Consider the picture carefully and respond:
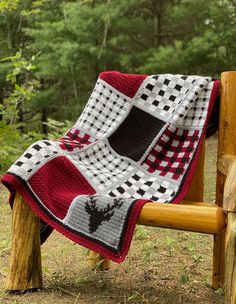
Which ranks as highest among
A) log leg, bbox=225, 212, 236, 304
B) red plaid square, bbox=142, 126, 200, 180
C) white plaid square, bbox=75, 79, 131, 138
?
white plaid square, bbox=75, 79, 131, 138

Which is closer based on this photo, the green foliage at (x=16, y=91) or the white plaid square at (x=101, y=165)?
the white plaid square at (x=101, y=165)

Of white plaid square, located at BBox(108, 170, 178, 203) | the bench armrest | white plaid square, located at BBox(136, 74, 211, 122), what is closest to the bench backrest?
white plaid square, located at BBox(136, 74, 211, 122)

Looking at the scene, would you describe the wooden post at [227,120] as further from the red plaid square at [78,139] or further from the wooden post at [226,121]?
the red plaid square at [78,139]

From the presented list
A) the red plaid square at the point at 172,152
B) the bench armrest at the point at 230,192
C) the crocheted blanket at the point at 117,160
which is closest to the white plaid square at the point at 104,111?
the crocheted blanket at the point at 117,160

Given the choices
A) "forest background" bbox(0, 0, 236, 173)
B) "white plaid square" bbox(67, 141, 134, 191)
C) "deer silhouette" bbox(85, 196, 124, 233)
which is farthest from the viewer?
"forest background" bbox(0, 0, 236, 173)

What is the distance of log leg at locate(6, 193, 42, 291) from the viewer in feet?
6.55

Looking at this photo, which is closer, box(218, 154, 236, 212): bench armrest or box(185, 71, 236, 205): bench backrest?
box(218, 154, 236, 212): bench armrest

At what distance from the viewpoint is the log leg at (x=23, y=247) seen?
2.00 meters

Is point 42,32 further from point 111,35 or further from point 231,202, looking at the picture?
point 231,202

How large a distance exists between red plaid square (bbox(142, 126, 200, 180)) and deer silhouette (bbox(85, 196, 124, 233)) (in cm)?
38

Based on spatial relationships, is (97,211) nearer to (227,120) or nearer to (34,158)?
(34,158)

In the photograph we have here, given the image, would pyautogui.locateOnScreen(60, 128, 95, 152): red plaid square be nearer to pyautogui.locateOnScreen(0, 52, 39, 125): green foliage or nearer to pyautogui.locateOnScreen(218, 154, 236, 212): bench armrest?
pyautogui.locateOnScreen(218, 154, 236, 212): bench armrest

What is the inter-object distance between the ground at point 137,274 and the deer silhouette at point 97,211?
1.30 feet

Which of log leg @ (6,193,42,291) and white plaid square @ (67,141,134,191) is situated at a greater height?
white plaid square @ (67,141,134,191)
